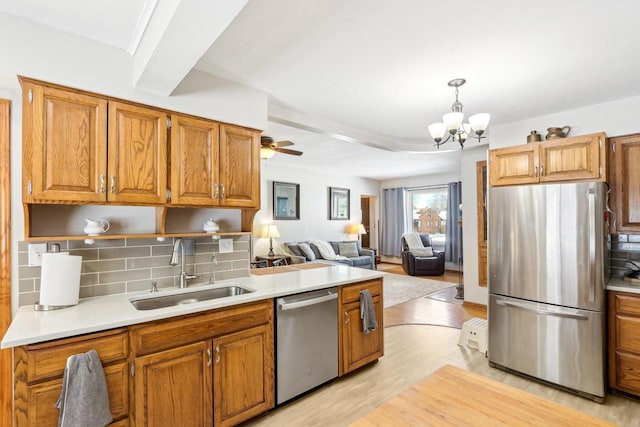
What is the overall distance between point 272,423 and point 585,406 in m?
2.34

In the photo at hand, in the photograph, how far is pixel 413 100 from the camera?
2.99m

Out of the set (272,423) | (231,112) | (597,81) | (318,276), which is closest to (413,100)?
(597,81)

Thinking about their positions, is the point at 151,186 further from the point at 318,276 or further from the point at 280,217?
the point at 280,217

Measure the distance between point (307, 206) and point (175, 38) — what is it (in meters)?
5.96

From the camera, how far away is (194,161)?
227 cm

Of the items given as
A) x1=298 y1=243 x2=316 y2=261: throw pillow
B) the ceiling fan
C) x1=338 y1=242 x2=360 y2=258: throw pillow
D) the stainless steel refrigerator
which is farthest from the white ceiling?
x1=338 y1=242 x2=360 y2=258: throw pillow

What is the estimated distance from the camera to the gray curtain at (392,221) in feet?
29.5

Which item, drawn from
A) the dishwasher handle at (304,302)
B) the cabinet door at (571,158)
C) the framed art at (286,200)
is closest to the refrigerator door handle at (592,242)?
the cabinet door at (571,158)

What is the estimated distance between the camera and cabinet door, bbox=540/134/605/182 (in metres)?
2.65

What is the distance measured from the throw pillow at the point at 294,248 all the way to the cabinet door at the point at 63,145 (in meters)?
4.89

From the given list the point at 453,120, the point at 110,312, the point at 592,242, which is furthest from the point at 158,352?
the point at 592,242

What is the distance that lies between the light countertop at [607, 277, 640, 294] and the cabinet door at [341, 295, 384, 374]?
1.82 meters

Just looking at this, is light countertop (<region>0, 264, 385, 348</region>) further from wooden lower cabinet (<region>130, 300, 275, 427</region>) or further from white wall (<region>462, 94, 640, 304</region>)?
white wall (<region>462, 94, 640, 304</region>)

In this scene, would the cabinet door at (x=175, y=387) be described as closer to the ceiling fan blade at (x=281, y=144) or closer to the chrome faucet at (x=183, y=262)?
the chrome faucet at (x=183, y=262)
